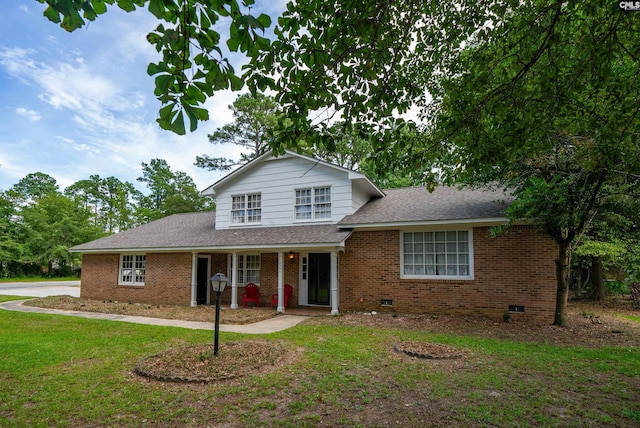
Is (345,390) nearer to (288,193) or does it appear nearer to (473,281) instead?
(473,281)

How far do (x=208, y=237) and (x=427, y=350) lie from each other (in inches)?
413

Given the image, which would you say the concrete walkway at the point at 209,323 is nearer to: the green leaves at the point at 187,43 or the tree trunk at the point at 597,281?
the green leaves at the point at 187,43

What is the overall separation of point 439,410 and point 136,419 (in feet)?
11.7

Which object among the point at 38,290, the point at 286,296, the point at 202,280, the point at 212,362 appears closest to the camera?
the point at 212,362

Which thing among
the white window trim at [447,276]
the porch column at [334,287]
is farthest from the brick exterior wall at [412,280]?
the porch column at [334,287]

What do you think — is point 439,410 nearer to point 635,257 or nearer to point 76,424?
point 76,424

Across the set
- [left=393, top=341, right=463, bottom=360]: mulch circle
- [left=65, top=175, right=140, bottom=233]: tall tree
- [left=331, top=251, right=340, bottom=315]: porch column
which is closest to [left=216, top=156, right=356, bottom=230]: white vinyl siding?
[left=331, top=251, right=340, bottom=315]: porch column

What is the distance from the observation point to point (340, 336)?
8.72 metres

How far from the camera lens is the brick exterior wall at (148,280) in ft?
49.5

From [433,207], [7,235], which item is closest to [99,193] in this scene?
[7,235]

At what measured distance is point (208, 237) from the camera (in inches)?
591

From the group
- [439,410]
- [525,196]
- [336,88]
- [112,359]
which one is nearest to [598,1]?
[336,88]

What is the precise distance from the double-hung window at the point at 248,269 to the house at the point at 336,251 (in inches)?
1.9

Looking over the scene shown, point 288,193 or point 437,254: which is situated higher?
point 288,193
